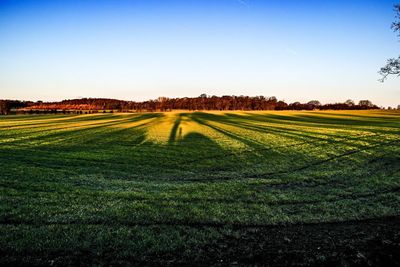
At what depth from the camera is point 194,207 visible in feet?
48.2

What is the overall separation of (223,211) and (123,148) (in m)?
22.8

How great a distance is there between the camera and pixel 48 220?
40.8ft

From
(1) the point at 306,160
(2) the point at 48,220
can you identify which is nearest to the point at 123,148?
(1) the point at 306,160

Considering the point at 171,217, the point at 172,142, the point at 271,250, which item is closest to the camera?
the point at 271,250

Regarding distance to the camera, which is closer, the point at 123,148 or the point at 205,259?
the point at 205,259

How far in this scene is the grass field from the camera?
10.2 m

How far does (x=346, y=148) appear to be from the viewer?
1378 inches

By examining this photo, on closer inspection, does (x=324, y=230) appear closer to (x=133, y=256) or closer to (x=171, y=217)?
(x=171, y=217)

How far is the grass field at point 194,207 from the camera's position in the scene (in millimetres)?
10188

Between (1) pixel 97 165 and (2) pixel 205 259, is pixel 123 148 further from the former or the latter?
(2) pixel 205 259

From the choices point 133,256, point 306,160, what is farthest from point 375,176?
point 133,256

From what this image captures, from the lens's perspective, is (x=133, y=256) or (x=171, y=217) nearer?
(x=133, y=256)

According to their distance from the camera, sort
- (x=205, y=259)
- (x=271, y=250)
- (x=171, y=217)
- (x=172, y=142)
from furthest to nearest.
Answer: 1. (x=172, y=142)
2. (x=171, y=217)
3. (x=271, y=250)
4. (x=205, y=259)

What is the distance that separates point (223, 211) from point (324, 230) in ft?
14.8
